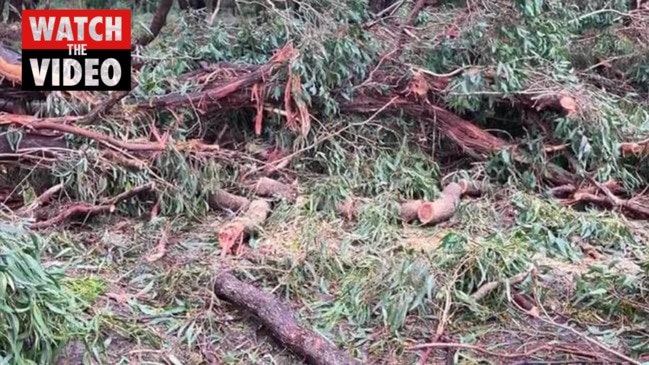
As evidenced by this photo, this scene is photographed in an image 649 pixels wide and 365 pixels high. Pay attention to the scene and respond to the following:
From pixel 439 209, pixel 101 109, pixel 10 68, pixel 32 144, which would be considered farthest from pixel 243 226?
pixel 10 68

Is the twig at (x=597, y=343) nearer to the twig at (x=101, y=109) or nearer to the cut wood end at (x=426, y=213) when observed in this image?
the cut wood end at (x=426, y=213)

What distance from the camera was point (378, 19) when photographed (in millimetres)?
4391

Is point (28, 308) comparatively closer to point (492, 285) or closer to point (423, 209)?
point (492, 285)

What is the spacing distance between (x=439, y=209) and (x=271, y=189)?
0.93 metres

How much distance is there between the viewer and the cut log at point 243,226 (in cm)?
294

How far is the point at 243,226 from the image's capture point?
3074 mm

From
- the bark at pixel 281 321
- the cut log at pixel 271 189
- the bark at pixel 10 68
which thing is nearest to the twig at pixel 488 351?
the bark at pixel 281 321

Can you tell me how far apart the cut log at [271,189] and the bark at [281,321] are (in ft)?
3.18

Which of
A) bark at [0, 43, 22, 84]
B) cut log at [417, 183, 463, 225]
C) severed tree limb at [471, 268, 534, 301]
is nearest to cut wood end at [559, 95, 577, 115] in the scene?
cut log at [417, 183, 463, 225]

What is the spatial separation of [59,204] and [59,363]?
148cm

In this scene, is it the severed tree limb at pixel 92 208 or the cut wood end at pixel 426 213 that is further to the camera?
the cut wood end at pixel 426 213

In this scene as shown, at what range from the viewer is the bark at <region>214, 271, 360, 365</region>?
2104 millimetres

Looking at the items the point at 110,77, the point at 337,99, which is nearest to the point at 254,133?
the point at 337,99

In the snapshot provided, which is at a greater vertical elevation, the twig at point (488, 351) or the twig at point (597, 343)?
the twig at point (597, 343)
